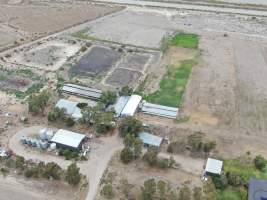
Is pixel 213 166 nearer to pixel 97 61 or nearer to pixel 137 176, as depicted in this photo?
pixel 137 176

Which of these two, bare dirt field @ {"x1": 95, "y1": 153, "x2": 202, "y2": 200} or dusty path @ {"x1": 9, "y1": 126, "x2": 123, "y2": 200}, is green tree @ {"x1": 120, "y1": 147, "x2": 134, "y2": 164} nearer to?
bare dirt field @ {"x1": 95, "y1": 153, "x2": 202, "y2": 200}

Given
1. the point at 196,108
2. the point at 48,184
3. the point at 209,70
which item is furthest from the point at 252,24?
the point at 48,184

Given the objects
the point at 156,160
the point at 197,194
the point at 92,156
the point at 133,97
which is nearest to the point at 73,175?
the point at 92,156

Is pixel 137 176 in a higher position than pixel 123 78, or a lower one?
lower

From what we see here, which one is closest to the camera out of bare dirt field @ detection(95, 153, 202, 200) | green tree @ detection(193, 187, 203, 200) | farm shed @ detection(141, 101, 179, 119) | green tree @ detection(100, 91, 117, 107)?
green tree @ detection(193, 187, 203, 200)

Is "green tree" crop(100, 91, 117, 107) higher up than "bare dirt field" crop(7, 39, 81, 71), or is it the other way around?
"bare dirt field" crop(7, 39, 81, 71)

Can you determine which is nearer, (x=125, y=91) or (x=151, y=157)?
(x=151, y=157)

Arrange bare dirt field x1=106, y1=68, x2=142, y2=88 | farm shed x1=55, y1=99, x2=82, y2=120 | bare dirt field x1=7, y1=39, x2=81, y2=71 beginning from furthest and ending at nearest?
bare dirt field x1=7, y1=39, x2=81, y2=71, bare dirt field x1=106, y1=68, x2=142, y2=88, farm shed x1=55, y1=99, x2=82, y2=120

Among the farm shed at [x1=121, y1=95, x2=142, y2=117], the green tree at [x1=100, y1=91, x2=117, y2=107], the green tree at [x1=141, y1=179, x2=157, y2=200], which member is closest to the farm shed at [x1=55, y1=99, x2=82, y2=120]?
the green tree at [x1=100, y1=91, x2=117, y2=107]
